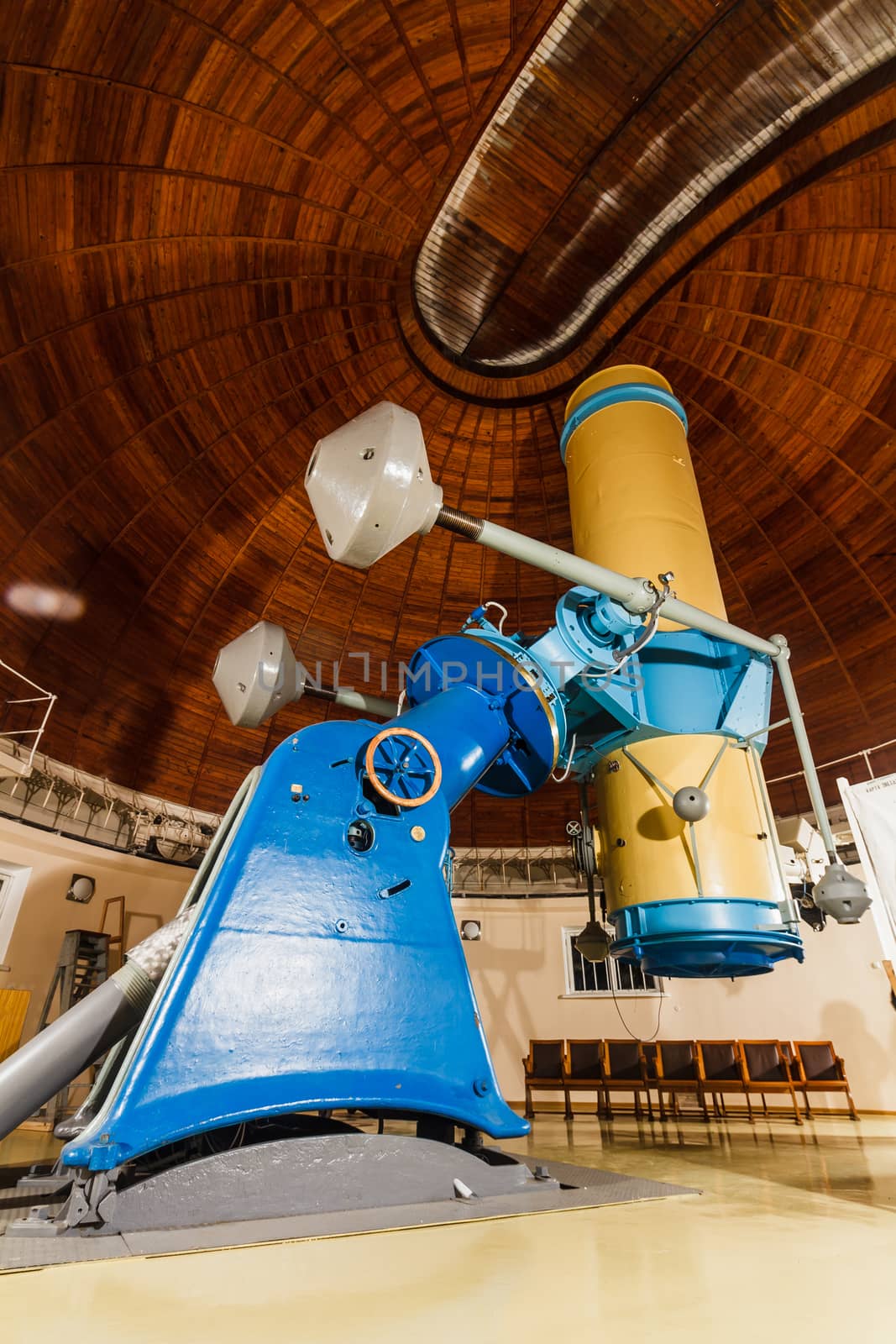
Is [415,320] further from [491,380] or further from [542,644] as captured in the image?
[542,644]

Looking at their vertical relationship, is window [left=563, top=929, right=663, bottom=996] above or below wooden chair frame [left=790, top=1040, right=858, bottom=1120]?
above

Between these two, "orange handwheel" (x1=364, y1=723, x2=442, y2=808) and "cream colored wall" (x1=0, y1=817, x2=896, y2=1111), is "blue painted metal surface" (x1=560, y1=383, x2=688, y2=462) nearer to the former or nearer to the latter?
"orange handwheel" (x1=364, y1=723, x2=442, y2=808)

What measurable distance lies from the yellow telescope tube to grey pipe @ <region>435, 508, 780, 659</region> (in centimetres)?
76

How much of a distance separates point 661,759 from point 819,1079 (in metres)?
6.67

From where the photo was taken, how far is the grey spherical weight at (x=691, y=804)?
3559 mm

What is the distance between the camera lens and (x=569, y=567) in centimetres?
336

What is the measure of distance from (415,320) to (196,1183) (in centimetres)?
896

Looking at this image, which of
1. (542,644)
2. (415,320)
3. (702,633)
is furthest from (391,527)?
(415,320)

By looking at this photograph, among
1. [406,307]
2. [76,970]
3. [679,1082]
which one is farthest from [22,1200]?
[406,307]

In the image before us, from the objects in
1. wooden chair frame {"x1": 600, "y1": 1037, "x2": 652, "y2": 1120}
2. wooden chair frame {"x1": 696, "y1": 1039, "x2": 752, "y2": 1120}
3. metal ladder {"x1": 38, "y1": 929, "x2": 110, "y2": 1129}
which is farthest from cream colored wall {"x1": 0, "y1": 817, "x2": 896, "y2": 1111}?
wooden chair frame {"x1": 600, "y1": 1037, "x2": 652, "y2": 1120}

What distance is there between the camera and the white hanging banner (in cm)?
447

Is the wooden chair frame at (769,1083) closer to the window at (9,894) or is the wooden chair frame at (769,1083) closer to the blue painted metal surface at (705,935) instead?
the blue painted metal surface at (705,935)

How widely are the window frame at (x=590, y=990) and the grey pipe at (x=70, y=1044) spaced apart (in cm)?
873

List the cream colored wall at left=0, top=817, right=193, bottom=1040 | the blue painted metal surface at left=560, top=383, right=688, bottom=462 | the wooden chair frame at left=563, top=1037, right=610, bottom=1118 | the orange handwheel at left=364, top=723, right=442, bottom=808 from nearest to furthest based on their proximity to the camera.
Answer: the orange handwheel at left=364, top=723, right=442, bottom=808 → the blue painted metal surface at left=560, top=383, right=688, bottom=462 → the cream colored wall at left=0, top=817, right=193, bottom=1040 → the wooden chair frame at left=563, top=1037, right=610, bottom=1118
